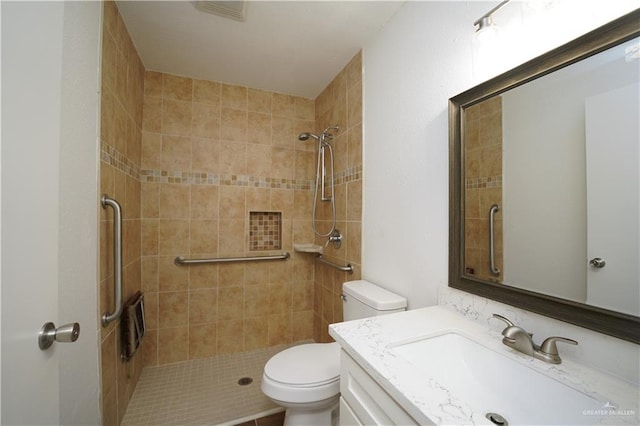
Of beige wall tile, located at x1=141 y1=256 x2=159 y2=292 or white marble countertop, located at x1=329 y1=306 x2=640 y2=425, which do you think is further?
beige wall tile, located at x1=141 y1=256 x2=159 y2=292

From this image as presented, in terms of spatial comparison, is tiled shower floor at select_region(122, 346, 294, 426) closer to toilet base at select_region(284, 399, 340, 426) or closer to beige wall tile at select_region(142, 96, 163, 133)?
toilet base at select_region(284, 399, 340, 426)

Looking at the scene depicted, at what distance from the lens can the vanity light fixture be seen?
2.94 ft

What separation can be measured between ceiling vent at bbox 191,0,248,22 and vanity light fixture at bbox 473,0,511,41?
1153 millimetres

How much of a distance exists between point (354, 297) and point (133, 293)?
1.54m

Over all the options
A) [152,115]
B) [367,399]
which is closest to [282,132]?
[152,115]

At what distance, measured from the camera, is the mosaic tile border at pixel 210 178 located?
5.16 feet

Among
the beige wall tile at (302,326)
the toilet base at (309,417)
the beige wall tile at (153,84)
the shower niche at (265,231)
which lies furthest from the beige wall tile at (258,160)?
the toilet base at (309,417)

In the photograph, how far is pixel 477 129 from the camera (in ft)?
3.34

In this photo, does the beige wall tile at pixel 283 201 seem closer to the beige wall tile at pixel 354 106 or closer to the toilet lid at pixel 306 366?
the beige wall tile at pixel 354 106

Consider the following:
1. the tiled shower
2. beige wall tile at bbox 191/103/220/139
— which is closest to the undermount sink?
the tiled shower

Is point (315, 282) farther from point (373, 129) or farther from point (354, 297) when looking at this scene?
point (373, 129)

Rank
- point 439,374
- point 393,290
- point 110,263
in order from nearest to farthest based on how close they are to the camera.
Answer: point 439,374
point 110,263
point 393,290

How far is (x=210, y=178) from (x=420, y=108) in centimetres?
173

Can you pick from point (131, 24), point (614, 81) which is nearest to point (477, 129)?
point (614, 81)
